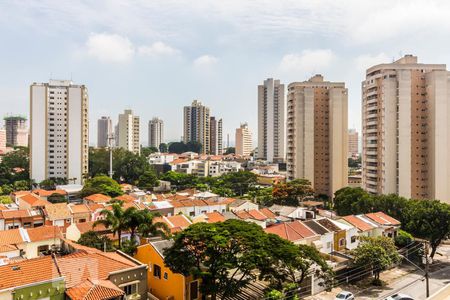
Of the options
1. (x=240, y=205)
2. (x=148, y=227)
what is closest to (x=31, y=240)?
(x=148, y=227)

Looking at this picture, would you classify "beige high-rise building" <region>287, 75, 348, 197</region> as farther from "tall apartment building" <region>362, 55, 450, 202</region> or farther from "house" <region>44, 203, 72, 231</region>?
"house" <region>44, 203, 72, 231</region>

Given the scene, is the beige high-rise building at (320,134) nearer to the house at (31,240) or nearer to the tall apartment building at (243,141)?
the house at (31,240)

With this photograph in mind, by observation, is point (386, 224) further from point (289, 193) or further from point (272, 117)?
point (272, 117)

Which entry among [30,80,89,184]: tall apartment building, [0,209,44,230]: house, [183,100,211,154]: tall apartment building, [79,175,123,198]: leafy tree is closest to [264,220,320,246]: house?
[0,209,44,230]: house

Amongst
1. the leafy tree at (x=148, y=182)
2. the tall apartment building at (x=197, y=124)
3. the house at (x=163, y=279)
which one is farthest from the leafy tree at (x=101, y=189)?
the tall apartment building at (x=197, y=124)

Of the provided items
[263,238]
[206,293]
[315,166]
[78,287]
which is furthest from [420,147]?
[78,287]

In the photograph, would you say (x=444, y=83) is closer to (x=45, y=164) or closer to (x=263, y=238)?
(x=263, y=238)
